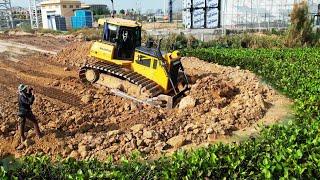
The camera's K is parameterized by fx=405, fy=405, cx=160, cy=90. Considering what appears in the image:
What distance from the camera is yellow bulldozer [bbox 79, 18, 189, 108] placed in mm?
12867

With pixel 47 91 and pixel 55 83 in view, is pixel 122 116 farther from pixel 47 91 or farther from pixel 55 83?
pixel 55 83

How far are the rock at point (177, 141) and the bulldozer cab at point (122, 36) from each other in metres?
4.77

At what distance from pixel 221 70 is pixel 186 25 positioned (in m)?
19.9

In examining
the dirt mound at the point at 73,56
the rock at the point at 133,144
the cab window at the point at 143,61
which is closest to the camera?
the rock at the point at 133,144

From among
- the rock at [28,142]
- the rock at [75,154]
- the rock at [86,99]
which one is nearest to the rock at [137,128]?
the rock at [75,154]

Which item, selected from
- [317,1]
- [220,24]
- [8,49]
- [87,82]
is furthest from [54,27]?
[87,82]

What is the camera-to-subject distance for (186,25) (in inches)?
1464

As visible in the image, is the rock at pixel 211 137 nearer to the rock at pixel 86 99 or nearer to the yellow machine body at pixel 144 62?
the yellow machine body at pixel 144 62

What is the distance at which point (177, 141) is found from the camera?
9891 millimetres

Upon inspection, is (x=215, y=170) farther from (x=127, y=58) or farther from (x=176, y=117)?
(x=127, y=58)

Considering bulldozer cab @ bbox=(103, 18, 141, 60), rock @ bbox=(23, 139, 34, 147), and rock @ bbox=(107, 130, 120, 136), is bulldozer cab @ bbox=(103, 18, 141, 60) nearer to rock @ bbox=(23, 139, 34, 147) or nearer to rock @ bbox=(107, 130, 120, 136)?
rock @ bbox=(107, 130, 120, 136)

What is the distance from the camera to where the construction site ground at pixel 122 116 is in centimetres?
963

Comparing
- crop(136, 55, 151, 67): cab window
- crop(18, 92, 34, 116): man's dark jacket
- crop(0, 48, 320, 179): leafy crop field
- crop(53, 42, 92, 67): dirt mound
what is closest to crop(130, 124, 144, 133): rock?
crop(18, 92, 34, 116): man's dark jacket

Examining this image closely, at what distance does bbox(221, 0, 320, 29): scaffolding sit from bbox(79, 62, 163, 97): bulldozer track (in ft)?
70.0
